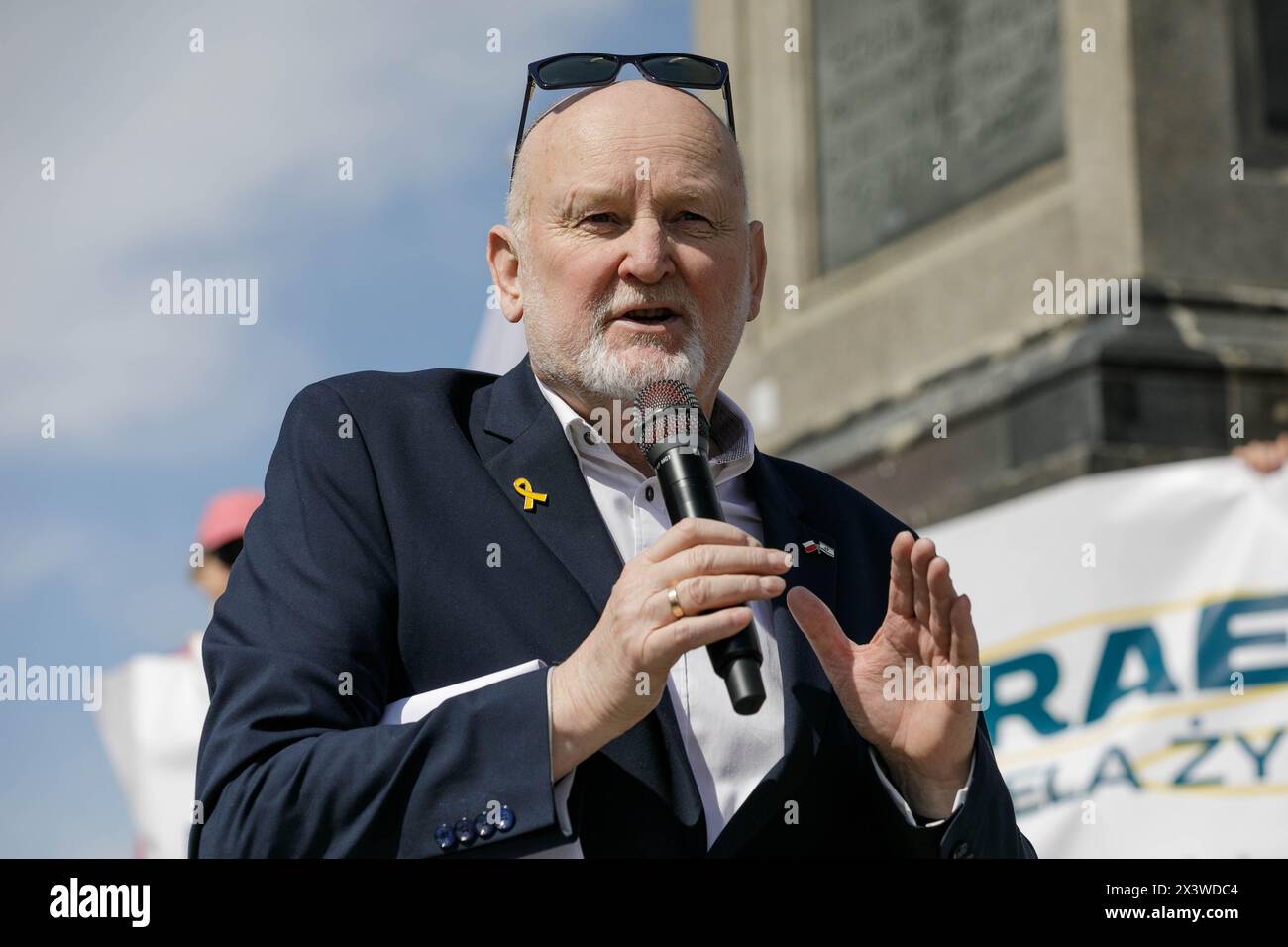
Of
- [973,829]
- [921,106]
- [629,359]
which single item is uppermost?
[921,106]

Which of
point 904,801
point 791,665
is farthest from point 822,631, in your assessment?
point 904,801

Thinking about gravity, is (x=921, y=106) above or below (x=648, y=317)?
above

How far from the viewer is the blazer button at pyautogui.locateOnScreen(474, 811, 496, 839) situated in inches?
89.4

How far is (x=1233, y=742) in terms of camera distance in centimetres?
652

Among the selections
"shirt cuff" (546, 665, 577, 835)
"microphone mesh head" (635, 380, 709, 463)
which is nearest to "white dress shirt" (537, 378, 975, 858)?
"shirt cuff" (546, 665, 577, 835)

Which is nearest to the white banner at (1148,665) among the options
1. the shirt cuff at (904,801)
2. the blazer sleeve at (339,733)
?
the shirt cuff at (904,801)

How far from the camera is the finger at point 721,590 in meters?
2.11

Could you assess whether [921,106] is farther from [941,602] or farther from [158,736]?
[941,602]

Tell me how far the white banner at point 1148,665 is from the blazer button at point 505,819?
183 inches

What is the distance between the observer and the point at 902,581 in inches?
99.1

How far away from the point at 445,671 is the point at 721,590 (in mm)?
520

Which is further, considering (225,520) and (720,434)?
(225,520)

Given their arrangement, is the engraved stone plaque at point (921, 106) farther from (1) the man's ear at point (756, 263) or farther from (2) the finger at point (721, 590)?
(2) the finger at point (721, 590)

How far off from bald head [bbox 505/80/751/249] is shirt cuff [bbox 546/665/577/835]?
837mm
